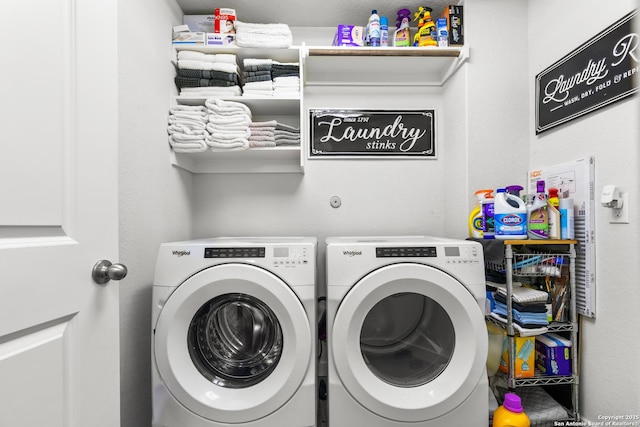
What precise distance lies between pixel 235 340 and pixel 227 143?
1.05 metres

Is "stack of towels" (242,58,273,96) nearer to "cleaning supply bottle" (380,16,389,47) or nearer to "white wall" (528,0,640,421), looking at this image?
"cleaning supply bottle" (380,16,389,47)

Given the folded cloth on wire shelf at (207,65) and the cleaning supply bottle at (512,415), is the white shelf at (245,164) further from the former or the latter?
the cleaning supply bottle at (512,415)

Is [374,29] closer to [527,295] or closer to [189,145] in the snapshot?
[189,145]

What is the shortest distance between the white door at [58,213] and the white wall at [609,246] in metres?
1.88

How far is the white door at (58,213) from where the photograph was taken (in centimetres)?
60

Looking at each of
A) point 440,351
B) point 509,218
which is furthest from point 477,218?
point 440,351

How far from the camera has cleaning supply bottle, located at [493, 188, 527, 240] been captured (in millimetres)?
1389

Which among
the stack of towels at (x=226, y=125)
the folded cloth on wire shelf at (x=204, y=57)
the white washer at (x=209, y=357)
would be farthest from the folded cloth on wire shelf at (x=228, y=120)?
the white washer at (x=209, y=357)

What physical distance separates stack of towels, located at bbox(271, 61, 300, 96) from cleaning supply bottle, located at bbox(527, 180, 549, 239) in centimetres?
140

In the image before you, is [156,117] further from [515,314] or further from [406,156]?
[515,314]

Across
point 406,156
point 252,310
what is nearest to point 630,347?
point 406,156

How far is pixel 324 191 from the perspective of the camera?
A: 79.0 inches

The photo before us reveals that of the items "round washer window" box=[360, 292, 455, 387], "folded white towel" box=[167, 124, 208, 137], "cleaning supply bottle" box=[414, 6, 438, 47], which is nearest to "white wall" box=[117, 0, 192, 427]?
"folded white towel" box=[167, 124, 208, 137]

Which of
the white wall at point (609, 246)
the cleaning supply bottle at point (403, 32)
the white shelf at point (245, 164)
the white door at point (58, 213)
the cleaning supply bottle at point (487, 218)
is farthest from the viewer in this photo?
the white shelf at point (245, 164)
